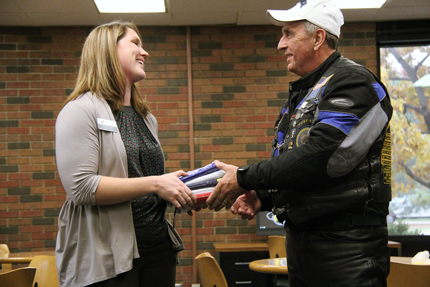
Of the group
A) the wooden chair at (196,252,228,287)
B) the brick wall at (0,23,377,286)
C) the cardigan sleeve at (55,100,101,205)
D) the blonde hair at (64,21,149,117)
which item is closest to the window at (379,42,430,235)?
the brick wall at (0,23,377,286)

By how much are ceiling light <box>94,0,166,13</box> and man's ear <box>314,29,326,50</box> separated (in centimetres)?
311

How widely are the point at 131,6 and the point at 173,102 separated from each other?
123cm

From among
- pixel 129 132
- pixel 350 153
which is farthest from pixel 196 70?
pixel 350 153

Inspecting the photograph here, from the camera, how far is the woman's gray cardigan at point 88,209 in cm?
148

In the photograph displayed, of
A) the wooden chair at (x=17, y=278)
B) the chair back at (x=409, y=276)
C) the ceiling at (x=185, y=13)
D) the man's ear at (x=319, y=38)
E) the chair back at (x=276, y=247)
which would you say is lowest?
the chair back at (x=276, y=247)

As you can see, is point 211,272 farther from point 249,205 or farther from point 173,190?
point 173,190

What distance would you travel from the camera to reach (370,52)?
17.5 feet

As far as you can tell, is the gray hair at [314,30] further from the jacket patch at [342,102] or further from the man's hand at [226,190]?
the man's hand at [226,190]

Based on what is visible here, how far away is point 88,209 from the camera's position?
61.0 inches

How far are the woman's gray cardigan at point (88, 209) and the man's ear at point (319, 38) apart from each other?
0.89 m

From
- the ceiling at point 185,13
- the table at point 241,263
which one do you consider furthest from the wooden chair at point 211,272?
the ceiling at point 185,13

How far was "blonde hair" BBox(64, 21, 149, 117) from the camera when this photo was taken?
1678 millimetres

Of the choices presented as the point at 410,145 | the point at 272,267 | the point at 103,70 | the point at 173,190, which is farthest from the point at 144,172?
the point at 410,145

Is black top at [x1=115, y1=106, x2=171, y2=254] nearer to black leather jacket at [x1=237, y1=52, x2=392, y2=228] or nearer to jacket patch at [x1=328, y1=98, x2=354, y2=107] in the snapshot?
black leather jacket at [x1=237, y1=52, x2=392, y2=228]
